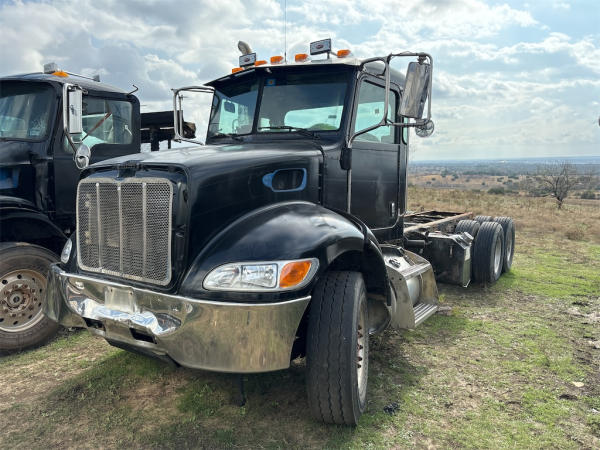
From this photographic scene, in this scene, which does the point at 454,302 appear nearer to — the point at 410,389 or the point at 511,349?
the point at 511,349

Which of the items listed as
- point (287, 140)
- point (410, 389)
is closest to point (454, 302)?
point (410, 389)

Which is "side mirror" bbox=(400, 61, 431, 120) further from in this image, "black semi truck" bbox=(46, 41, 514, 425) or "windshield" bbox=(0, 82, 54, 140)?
"windshield" bbox=(0, 82, 54, 140)

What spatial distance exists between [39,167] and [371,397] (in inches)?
158

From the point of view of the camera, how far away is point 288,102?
4141 millimetres

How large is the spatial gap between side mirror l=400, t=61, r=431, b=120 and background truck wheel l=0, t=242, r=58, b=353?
3.63 m

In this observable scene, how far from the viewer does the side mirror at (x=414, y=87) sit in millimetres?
3406

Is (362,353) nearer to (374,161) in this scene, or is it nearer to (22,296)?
(374,161)

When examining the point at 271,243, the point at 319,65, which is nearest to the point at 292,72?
the point at 319,65

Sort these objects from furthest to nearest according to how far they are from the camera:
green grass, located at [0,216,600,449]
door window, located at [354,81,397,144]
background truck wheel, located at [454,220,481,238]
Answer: background truck wheel, located at [454,220,481,238]
door window, located at [354,81,397,144]
green grass, located at [0,216,600,449]

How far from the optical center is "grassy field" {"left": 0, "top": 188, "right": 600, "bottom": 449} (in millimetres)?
3035

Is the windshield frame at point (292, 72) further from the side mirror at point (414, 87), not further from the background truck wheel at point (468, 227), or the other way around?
the background truck wheel at point (468, 227)

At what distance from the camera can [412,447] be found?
9.68 feet

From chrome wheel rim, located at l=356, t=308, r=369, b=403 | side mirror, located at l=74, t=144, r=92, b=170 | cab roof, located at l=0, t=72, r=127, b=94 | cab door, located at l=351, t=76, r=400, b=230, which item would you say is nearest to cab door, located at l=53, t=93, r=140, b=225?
cab roof, located at l=0, t=72, r=127, b=94

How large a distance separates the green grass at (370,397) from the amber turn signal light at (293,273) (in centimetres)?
104
